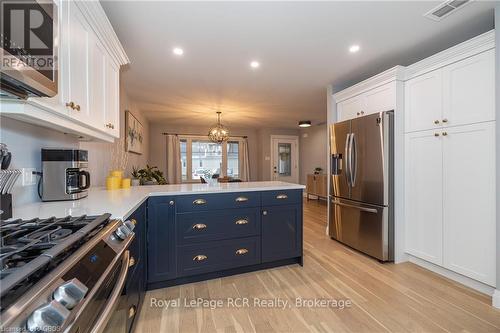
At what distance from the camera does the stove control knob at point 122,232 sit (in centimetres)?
104

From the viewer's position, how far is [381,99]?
2635mm

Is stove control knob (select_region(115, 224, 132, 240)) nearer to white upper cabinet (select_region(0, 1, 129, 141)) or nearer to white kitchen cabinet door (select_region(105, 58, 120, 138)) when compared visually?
white upper cabinet (select_region(0, 1, 129, 141))

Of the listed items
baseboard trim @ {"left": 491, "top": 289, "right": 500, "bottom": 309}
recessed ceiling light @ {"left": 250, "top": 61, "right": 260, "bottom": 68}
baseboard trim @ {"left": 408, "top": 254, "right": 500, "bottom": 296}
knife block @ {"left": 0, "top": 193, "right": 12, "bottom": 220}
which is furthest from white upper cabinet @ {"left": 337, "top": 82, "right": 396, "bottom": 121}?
knife block @ {"left": 0, "top": 193, "right": 12, "bottom": 220}

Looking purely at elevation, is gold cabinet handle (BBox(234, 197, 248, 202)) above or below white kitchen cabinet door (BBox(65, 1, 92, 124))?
below

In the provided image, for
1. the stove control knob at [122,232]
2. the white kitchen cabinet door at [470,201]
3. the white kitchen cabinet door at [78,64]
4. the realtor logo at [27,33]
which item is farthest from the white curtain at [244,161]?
the realtor logo at [27,33]

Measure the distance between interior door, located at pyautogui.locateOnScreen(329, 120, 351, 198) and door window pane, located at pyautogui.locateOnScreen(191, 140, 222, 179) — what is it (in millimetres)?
4617

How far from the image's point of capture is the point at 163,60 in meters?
2.61

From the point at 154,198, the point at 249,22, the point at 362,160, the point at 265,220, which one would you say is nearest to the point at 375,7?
the point at 249,22

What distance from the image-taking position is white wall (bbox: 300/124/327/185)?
6809mm

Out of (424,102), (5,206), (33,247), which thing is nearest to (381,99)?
(424,102)

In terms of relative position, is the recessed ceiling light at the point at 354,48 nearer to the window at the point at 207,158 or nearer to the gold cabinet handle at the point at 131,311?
the gold cabinet handle at the point at 131,311

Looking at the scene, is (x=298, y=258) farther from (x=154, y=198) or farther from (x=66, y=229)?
(x=66, y=229)

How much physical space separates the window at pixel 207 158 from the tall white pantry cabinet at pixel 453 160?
5.52 metres

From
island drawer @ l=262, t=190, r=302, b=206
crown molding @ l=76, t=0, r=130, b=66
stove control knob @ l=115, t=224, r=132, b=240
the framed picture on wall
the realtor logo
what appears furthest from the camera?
the framed picture on wall
